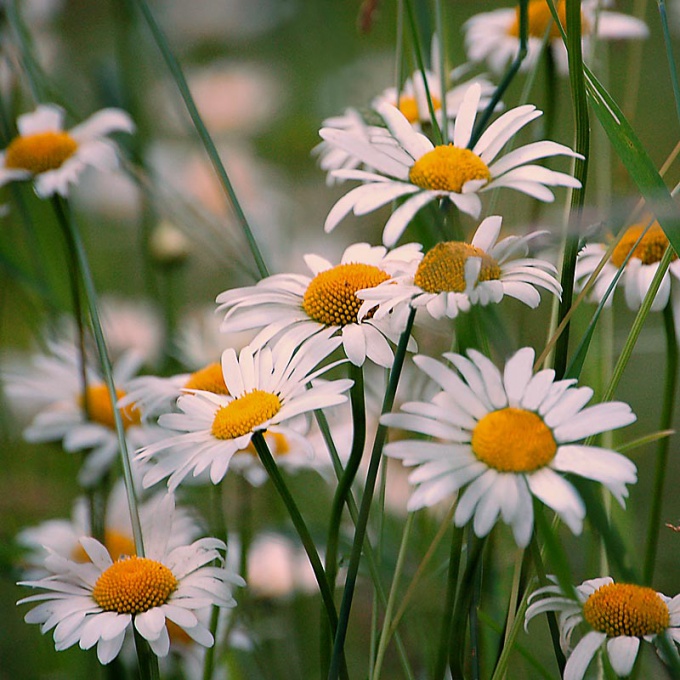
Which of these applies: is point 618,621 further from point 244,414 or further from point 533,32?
point 533,32

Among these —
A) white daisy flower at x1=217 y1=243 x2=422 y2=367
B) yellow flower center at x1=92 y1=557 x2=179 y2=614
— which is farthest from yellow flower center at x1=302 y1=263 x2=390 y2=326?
yellow flower center at x1=92 y1=557 x2=179 y2=614

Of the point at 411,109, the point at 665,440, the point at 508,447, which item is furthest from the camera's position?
the point at 411,109

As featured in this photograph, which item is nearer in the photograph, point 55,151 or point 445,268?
point 445,268

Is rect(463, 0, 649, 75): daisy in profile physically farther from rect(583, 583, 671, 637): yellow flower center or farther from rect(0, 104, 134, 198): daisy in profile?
rect(583, 583, 671, 637): yellow flower center

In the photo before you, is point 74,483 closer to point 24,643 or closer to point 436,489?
point 24,643

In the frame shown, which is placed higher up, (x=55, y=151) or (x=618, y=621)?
(x=55, y=151)

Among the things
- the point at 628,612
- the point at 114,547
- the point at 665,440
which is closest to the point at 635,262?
the point at 665,440

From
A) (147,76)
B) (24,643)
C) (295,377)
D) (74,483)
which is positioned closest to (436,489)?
(295,377)

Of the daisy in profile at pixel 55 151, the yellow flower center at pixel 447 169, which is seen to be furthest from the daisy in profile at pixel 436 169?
the daisy in profile at pixel 55 151
